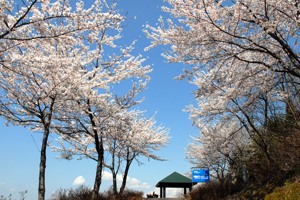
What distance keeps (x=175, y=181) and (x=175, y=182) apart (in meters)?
0.12

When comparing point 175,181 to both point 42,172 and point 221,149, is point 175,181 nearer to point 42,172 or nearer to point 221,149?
point 221,149

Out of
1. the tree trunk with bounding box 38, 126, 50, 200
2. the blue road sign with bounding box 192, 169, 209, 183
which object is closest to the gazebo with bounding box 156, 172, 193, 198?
the blue road sign with bounding box 192, 169, 209, 183

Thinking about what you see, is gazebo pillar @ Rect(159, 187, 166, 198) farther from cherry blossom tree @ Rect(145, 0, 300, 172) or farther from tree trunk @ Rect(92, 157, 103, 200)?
cherry blossom tree @ Rect(145, 0, 300, 172)

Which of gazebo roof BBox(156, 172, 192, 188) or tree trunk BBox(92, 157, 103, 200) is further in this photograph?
gazebo roof BBox(156, 172, 192, 188)

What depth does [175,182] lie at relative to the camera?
32.0m

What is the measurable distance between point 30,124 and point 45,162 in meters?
2.63

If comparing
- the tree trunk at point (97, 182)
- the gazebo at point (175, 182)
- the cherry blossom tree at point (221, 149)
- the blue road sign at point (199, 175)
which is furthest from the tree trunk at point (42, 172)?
the gazebo at point (175, 182)

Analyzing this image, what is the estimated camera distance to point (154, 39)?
1004 cm

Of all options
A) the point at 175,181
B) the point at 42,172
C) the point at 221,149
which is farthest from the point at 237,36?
the point at 175,181

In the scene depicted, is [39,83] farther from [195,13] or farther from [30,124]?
[195,13]

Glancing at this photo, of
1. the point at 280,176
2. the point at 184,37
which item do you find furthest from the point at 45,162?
the point at 280,176

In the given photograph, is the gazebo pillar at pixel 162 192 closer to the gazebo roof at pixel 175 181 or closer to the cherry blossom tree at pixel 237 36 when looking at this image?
the gazebo roof at pixel 175 181

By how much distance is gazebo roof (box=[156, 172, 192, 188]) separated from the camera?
1256 inches

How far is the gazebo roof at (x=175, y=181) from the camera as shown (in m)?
31.9
